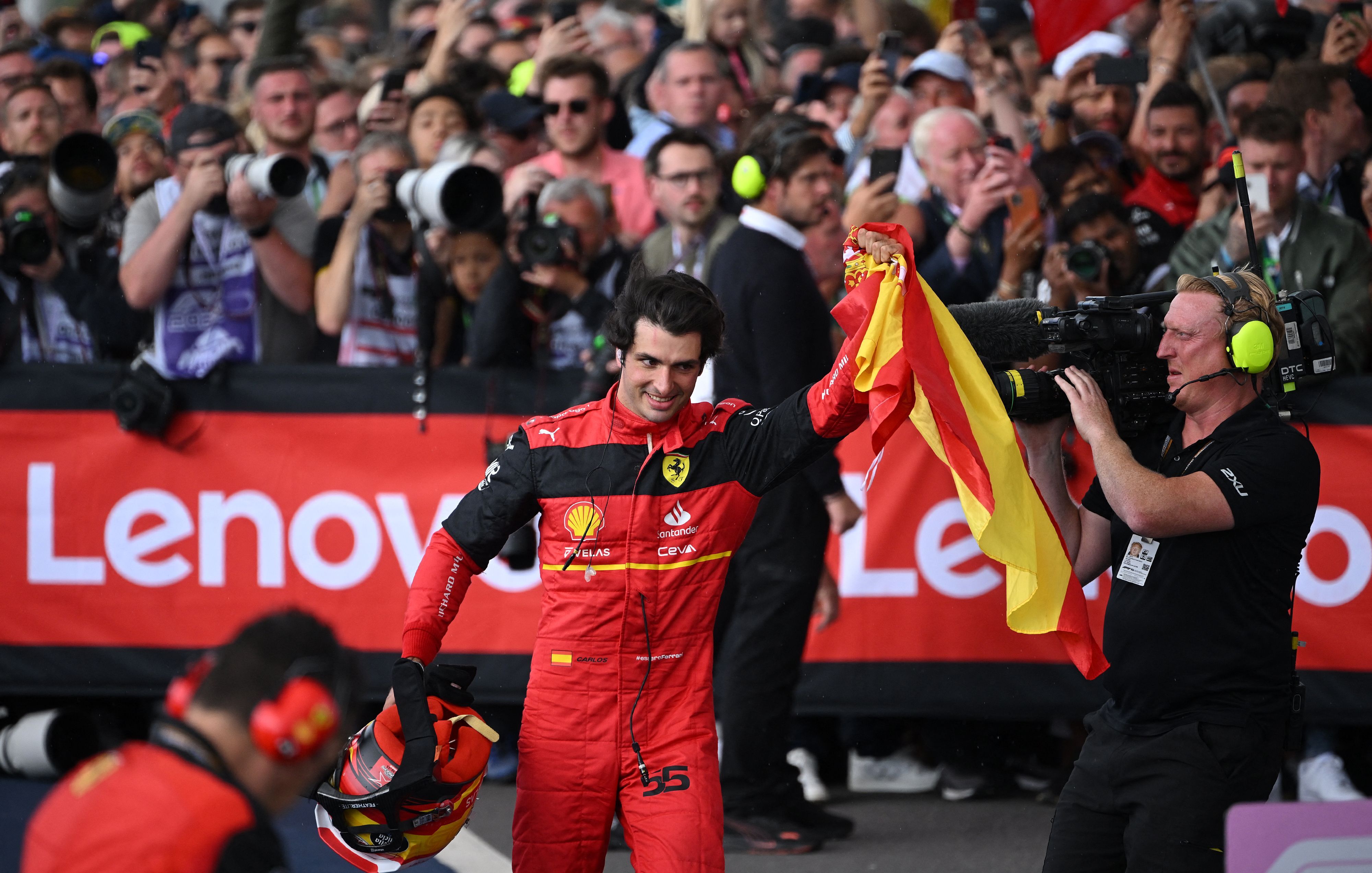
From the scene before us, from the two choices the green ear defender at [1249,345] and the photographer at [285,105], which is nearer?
the green ear defender at [1249,345]

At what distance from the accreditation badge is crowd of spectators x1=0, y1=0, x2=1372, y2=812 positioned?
2444mm

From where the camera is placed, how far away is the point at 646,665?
4.05 m

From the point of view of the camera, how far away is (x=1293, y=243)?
6496mm

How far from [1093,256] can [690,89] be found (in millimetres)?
2665

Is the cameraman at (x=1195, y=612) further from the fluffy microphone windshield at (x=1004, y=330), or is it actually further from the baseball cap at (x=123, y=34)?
the baseball cap at (x=123, y=34)

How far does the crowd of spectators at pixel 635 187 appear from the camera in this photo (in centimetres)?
670

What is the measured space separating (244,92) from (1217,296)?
24.9 ft

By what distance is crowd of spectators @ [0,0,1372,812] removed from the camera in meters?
6.70

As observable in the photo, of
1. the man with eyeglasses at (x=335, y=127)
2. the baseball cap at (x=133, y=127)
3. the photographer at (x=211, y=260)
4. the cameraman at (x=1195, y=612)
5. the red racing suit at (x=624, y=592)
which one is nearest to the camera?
the cameraman at (x=1195, y=612)

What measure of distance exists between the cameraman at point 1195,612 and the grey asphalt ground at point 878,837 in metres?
1.85

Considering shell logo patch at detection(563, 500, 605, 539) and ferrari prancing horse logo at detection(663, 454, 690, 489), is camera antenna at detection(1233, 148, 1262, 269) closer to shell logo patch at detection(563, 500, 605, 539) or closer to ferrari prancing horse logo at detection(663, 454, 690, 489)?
ferrari prancing horse logo at detection(663, 454, 690, 489)

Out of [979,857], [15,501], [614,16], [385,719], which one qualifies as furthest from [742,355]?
[614,16]

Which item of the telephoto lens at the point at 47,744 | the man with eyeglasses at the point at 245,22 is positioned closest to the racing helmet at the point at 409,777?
the telephoto lens at the point at 47,744

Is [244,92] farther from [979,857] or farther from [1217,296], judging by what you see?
[1217,296]
